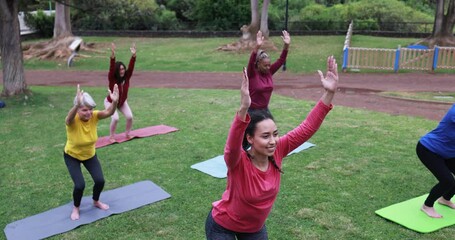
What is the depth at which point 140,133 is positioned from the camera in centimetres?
898

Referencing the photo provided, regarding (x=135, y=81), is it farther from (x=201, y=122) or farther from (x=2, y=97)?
(x=201, y=122)

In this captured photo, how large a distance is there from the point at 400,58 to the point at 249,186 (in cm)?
1785

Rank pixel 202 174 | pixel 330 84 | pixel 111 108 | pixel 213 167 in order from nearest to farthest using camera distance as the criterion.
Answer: pixel 330 84
pixel 111 108
pixel 202 174
pixel 213 167

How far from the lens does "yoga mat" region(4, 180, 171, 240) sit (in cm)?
496

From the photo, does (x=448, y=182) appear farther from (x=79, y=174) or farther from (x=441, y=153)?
(x=79, y=174)

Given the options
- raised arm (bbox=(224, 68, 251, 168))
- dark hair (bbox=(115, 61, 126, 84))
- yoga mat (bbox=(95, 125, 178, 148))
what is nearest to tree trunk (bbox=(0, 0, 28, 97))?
yoga mat (bbox=(95, 125, 178, 148))

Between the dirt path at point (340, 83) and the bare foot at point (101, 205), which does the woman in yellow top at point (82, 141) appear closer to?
the bare foot at point (101, 205)

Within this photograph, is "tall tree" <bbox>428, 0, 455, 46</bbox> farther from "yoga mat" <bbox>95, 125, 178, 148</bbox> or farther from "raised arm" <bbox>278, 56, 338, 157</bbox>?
"raised arm" <bbox>278, 56, 338, 157</bbox>

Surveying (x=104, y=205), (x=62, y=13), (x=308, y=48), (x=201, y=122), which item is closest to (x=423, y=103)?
(x=201, y=122)

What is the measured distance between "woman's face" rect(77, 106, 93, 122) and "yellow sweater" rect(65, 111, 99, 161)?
0.21 feet

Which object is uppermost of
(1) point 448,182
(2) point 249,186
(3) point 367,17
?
(3) point 367,17

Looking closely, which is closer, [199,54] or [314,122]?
[314,122]

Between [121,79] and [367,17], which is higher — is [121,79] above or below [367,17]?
below

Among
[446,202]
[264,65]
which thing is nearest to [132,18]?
[264,65]
